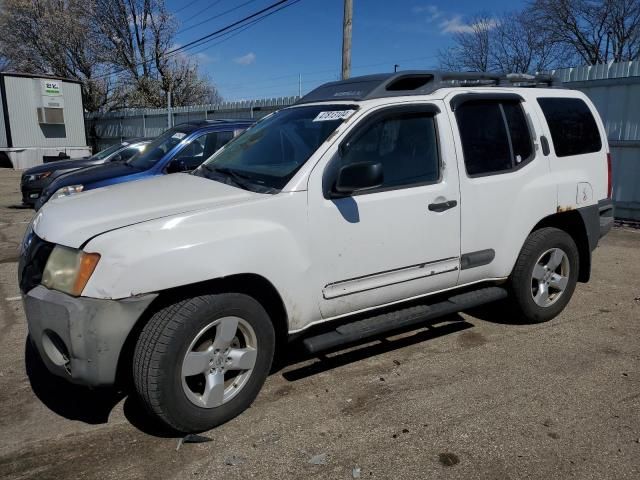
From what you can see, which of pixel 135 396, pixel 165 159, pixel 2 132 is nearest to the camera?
pixel 135 396

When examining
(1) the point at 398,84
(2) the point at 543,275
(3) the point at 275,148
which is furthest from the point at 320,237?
(2) the point at 543,275

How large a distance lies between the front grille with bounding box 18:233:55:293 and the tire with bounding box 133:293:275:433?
698 millimetres

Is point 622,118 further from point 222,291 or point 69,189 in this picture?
point 69,189

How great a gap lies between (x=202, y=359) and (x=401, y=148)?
194cm

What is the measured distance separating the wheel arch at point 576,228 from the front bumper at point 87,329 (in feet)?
11.0

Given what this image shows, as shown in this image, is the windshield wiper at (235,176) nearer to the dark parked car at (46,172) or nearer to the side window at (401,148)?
the side window at (401,148)

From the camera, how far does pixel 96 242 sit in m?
2.66

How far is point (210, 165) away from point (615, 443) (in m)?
3.23

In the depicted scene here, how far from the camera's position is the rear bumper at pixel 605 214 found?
4827 mm

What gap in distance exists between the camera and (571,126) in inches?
181

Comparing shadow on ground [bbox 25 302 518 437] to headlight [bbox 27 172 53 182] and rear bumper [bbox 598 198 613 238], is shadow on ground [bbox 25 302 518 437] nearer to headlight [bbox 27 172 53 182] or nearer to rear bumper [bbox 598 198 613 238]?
rear bumper [bbox 598 198 613 238]

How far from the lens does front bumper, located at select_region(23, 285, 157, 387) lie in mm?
2607

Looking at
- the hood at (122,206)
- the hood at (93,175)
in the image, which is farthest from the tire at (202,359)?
the hood at (93,175)

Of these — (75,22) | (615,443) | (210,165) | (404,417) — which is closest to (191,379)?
(404,417)
